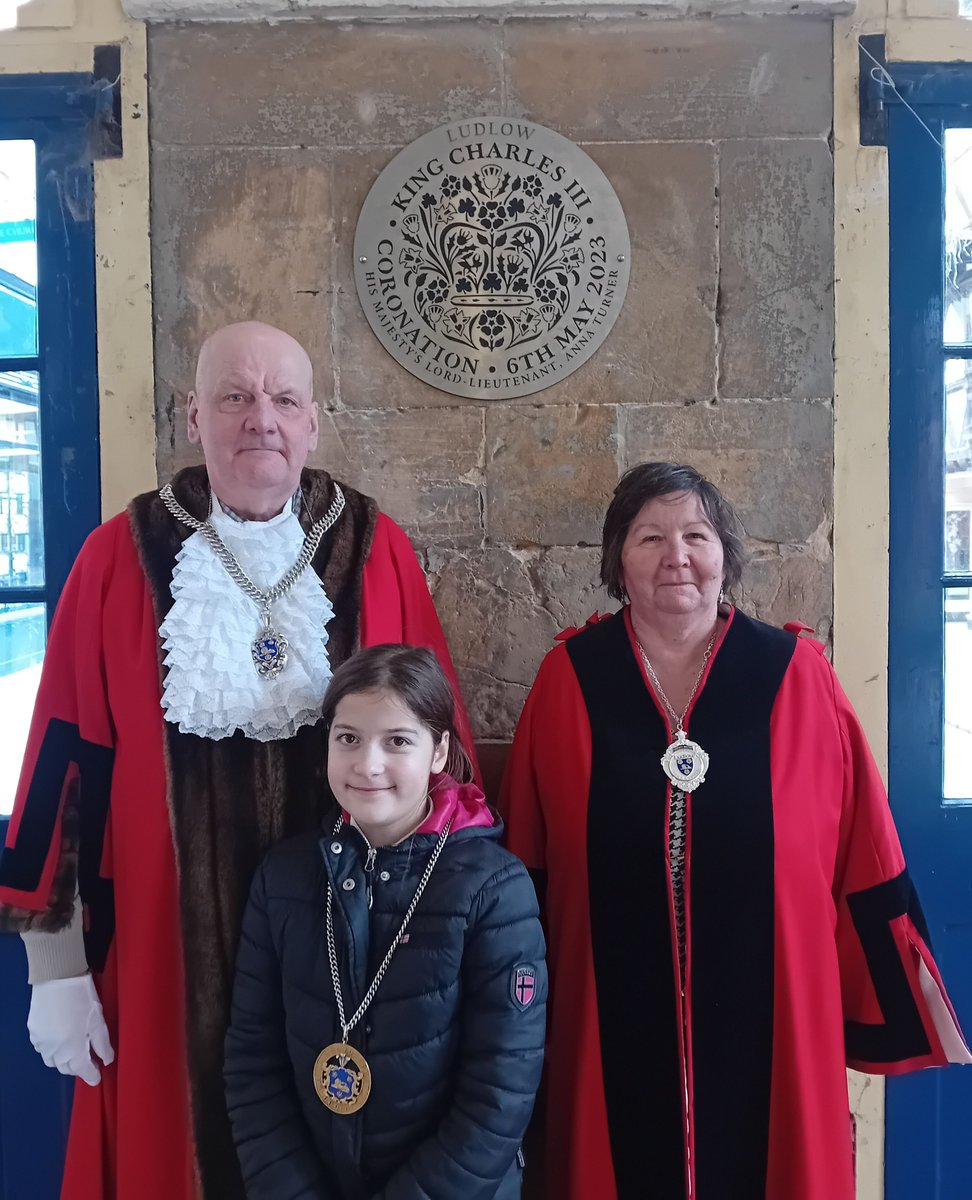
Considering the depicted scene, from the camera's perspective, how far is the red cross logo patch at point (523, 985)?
1312 millimetres

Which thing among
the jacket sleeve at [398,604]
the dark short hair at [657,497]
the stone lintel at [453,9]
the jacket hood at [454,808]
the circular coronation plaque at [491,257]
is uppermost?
the stone lintel at [453,9]

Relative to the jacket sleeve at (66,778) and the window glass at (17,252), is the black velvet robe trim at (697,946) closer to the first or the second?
the jacket sleeve at (66,778)

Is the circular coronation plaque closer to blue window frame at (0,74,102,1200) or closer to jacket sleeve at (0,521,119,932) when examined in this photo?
blue window frame at (0,74,102,1200)

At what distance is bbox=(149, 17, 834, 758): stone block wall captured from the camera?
1.99m

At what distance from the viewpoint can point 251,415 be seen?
156 centimetres

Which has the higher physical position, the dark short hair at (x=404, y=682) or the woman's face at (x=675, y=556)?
the woman's face at (x=675, y=556)

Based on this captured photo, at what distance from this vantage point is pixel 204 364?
1608mm

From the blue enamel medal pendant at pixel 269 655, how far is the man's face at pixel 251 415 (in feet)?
0.77

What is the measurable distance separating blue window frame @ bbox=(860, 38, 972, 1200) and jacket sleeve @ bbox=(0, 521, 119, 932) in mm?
1696

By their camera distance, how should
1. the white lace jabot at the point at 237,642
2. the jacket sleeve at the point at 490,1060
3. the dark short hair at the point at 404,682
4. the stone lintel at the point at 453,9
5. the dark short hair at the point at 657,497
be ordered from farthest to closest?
the stone lintel at the point at 453,9, the dark short hair at the point at 657,497, the white lace jabot at the point at 237,642, the dark short hair at the point at 404,682, the jacket sleeve at the point at 490,1060

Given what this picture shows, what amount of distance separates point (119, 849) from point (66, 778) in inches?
6.2

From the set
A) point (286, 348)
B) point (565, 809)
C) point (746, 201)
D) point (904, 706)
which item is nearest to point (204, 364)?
point (286, 348)

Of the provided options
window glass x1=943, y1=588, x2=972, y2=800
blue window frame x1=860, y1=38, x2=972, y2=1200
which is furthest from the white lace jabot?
window glass x1=943, y1=588, x2=972, y2=800

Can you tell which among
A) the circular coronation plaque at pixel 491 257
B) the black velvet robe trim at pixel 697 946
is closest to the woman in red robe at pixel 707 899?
the black velvet robe trim at pixel 697 946
